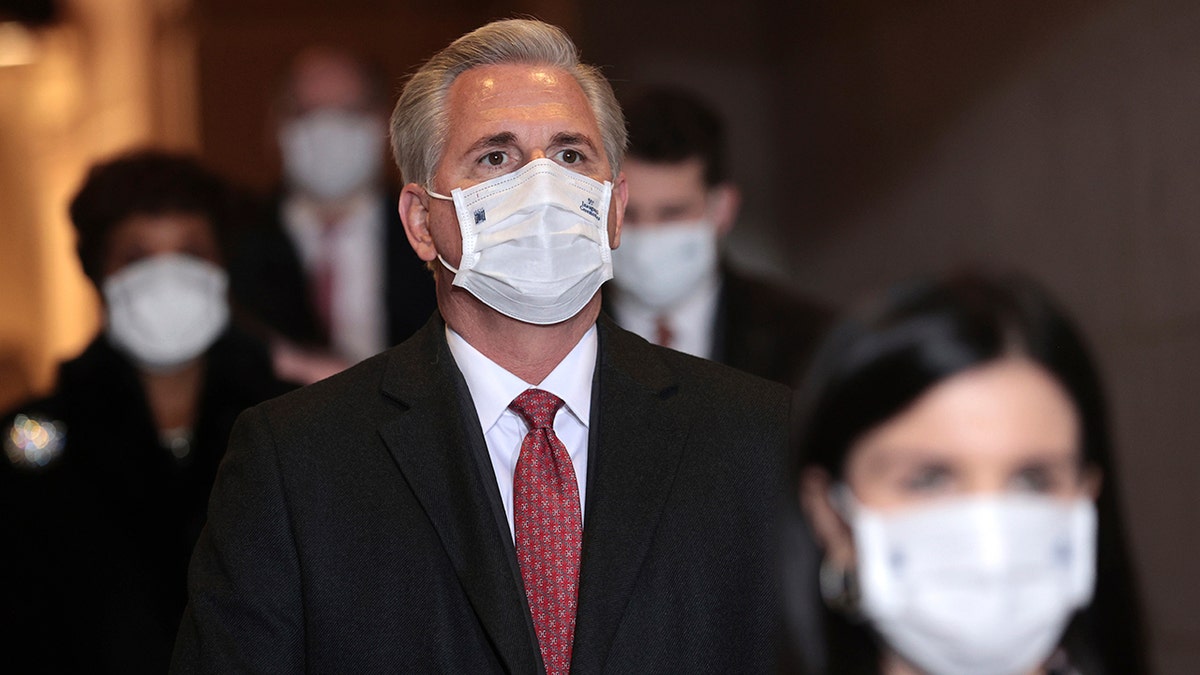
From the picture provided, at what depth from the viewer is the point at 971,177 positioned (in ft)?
17.6

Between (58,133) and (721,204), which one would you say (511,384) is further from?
(58,133)

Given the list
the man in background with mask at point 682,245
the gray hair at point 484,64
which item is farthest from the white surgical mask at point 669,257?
the gray hair at point 484,64

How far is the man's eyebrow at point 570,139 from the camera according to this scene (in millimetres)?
2635

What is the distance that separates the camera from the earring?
4.38ft

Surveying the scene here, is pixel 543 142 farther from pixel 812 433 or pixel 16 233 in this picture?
pixel 16 233

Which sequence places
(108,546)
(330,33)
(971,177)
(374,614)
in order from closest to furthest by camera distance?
1. (374,614)
2. (108,546)
3. (971,177)
4. (330,33)

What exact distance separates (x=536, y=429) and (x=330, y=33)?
562cm

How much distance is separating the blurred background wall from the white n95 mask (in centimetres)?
110

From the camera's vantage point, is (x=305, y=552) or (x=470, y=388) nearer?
(x=305, y=552)

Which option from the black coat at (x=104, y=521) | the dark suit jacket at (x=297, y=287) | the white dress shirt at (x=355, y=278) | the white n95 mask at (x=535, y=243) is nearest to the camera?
the white n95 mask at (x=535, y=243)

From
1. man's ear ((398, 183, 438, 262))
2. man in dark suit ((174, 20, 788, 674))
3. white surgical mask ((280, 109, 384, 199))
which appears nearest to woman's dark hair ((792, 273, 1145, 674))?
man in dark suit ((174, 20, 788, 674))

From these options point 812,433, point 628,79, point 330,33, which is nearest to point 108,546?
point 812,433

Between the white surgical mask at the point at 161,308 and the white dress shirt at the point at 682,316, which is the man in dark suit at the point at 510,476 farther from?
the white dress shirt at the point at 682,316

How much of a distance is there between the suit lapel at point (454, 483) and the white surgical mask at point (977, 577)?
1026 mm
